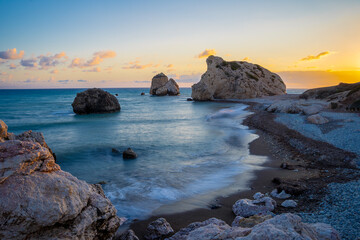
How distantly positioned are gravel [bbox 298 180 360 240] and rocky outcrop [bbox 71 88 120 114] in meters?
32.2

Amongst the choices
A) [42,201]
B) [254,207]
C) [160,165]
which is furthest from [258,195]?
[42,201]

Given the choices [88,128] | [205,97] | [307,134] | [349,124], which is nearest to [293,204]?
[307,134]

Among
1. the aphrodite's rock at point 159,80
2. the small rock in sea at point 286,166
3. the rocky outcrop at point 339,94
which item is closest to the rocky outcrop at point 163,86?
the aphrodite's rock at point 159,80

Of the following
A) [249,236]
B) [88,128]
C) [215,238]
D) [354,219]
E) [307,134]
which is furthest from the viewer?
[88,128]

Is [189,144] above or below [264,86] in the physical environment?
below

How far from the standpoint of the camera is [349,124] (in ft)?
55.9

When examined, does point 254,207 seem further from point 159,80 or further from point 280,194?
point 159,80

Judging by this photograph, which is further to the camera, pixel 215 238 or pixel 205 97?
pixel 205 97

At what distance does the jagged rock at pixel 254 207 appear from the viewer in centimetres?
666

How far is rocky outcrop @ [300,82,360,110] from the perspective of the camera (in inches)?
1107

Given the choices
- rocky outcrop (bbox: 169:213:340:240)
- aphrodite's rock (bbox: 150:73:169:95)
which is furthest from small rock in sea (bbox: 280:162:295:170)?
aphrodite's rock (bbox: 150:73:169:95)

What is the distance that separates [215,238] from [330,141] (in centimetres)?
1286

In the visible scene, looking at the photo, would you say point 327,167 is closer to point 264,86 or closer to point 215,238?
point 215,238

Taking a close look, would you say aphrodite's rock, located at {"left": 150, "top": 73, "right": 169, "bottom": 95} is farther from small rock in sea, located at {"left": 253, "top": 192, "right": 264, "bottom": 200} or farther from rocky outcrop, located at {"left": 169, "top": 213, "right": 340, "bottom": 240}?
rocky outcrop, located at {"left": 169, "top": 213, "right": 340, "bottom": 240}
